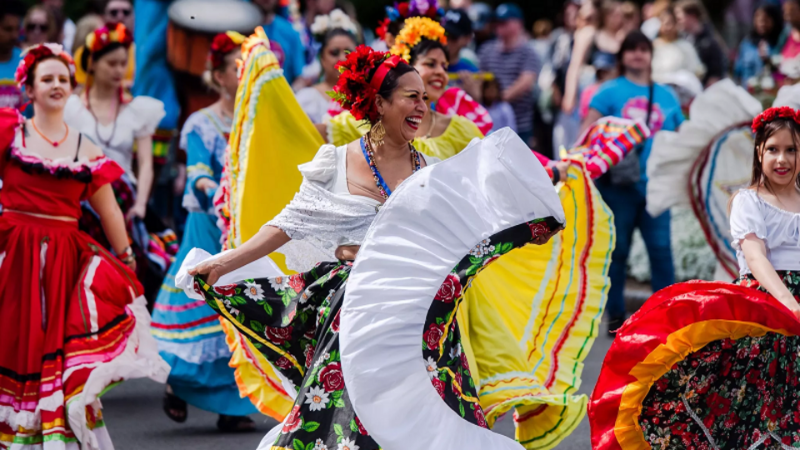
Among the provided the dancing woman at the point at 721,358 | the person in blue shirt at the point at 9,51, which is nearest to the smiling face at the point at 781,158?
the dancing woman at the point at 721,358

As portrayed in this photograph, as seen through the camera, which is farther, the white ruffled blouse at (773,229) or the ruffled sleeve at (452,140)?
the ruffled sleeve at (452,140)

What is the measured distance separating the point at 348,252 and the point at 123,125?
10.7ft

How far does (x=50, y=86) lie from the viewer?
5.30 m

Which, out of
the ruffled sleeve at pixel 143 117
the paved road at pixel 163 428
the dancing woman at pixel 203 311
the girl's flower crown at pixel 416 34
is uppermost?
the girl's flower crown at pixel 416 34

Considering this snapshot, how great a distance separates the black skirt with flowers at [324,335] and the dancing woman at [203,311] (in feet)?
6.29

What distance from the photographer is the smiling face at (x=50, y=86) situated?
5.30m

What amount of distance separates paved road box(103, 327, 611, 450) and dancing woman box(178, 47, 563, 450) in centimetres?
160

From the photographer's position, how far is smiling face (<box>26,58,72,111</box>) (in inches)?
209

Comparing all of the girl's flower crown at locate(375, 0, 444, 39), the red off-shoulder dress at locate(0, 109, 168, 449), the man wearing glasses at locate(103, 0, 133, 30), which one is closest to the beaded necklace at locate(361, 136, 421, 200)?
the red off-shoulder dress at locate(0, 109, 168, 449)

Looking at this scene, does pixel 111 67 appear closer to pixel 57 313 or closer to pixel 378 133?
pixel 57 313

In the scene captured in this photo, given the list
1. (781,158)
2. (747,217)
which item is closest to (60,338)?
(747,217)

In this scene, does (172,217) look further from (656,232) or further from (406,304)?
(406,304)

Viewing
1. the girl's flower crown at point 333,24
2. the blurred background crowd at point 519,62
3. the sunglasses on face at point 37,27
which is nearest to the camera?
the girl's flower crown at point 333,24

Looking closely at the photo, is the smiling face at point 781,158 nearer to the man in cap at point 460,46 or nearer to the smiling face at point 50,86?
the smiling face at point 50,86
